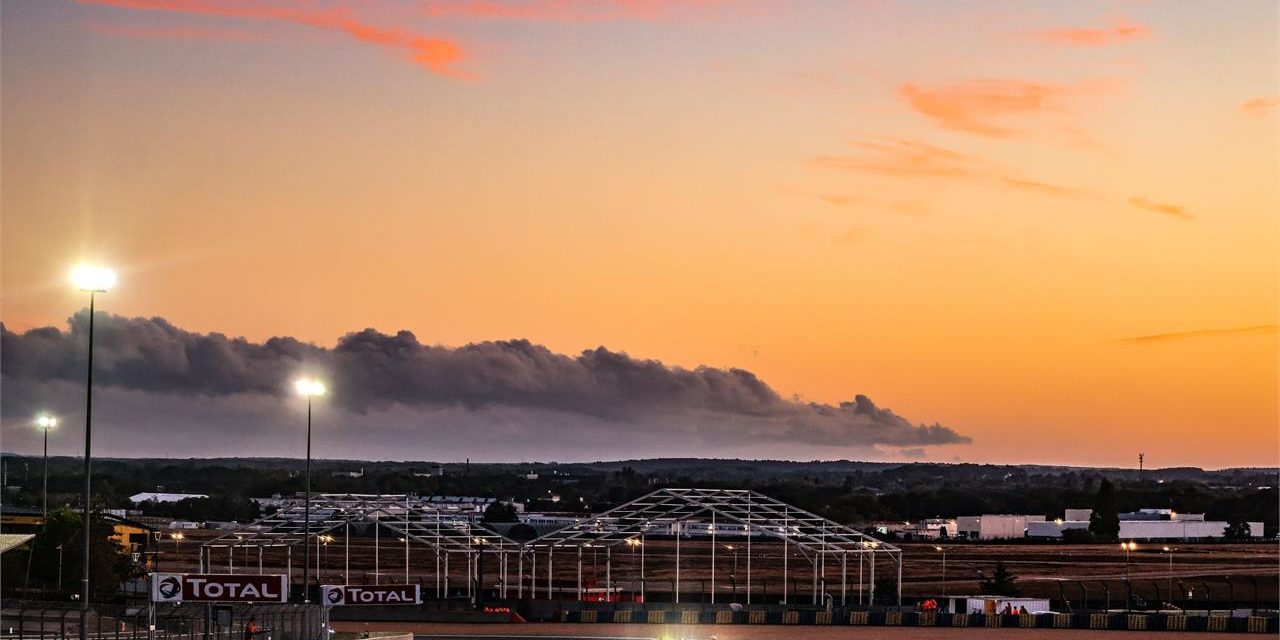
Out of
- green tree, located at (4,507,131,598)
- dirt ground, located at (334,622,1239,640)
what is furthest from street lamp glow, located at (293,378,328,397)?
green tree, located at (4,507,131,598)

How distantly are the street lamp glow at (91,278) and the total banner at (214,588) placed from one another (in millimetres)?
10079

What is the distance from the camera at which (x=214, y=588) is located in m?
48.6

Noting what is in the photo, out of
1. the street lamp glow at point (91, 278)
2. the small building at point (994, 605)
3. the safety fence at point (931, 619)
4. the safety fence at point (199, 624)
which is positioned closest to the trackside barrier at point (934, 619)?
the safety fence at point (931, 619)

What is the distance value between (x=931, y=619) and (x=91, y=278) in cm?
5565

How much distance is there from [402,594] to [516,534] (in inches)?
5137

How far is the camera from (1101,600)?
402 ft

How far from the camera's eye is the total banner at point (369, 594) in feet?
189

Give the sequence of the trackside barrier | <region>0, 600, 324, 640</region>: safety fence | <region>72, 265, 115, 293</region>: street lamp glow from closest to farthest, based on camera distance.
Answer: <region>72, 265, 115, 293</region>: street lamp glow < <region>0, 600, 324, 640</region>: safety fence < the trackside barrier

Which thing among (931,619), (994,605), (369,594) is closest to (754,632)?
(931,619)

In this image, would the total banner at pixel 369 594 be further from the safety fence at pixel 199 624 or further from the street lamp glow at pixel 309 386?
the street lamp glow at pixel 309 386

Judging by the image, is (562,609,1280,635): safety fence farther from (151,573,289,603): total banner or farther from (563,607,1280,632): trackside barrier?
(151,573,289,603): total banner

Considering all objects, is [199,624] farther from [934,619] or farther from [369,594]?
[934,619]

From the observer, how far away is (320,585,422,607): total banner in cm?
5769

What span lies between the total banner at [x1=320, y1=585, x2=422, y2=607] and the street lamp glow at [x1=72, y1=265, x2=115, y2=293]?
1880 centimetres
